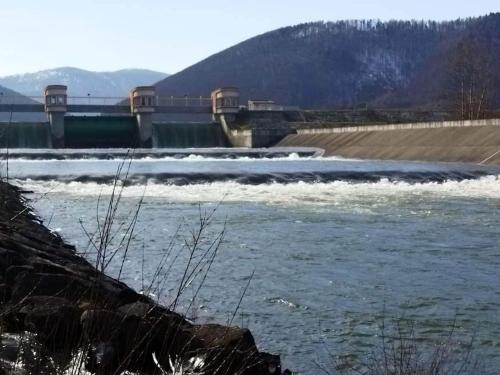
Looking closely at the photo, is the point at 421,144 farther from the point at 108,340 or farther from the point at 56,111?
the point at 108,340

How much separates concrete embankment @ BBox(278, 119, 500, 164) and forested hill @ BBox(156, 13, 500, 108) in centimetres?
11009

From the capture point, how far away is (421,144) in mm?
36281

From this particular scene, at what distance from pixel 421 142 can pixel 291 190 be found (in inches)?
691

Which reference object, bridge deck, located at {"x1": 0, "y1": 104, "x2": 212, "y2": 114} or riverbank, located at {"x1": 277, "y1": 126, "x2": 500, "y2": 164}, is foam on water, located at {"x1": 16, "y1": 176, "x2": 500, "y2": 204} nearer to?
riverbank, located at {"x1": 277, "y1": 126, "x2": 500, "y2": 164}

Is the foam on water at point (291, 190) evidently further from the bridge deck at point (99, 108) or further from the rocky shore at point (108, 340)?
the bridge deck at point (99, 108)

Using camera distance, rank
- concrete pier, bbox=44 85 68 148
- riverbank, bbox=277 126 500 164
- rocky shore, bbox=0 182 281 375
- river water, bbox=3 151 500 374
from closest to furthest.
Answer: rocky shore, bbox=0 182 281 375 → river water, bbox=3 151 500 374 → riverbank, bbox=277 126 500 164 → concrete pier, bbox=44 85 68 148

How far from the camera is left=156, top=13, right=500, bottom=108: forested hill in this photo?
531ft

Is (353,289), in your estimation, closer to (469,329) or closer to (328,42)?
(469,329)

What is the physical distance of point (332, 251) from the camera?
10266 mm

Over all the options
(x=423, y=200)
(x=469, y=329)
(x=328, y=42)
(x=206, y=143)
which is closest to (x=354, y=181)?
(x=423, y=200)

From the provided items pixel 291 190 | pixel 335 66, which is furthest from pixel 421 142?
pixel 335 66

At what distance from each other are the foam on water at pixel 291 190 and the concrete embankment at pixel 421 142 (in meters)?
8.36

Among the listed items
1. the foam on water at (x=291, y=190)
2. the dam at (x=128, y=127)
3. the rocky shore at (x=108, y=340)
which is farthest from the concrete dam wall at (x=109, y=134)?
the rocky shore at (x=108, y=340)

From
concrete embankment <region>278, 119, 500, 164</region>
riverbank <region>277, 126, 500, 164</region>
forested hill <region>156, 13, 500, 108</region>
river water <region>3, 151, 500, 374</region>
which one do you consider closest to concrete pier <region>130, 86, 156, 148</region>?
concrete embankment <region>278, 119, 500, 164</region>
